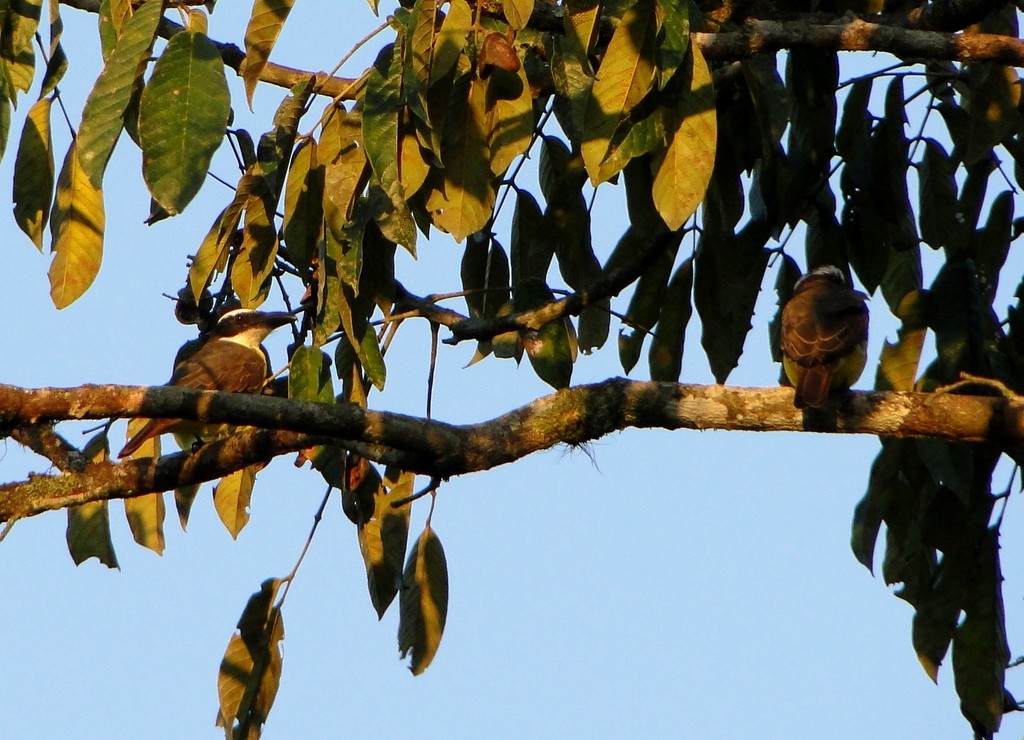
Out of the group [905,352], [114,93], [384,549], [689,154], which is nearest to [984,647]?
[905,352]

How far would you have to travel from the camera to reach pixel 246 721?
4.67m

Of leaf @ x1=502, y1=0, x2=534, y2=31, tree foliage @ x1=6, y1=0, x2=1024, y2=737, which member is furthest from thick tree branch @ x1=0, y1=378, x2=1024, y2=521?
leaf @ x1=502, y1=0, x2=534, y2=31

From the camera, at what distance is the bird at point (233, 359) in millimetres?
7148

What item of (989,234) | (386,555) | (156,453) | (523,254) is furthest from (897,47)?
(156,453)

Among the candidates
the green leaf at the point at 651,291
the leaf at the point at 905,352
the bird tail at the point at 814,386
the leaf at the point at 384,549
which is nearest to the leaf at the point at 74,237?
the leaf at the point at 384,549

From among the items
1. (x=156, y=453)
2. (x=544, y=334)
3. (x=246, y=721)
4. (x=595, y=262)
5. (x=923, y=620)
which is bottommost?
(x=246, y=721)

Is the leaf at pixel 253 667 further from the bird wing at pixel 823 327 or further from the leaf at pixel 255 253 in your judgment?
the bird wing at pixel 823 327

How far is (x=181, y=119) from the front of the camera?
2.92 m

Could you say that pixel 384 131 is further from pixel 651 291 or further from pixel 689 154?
pixel 651 291

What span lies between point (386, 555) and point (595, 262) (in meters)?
1.48

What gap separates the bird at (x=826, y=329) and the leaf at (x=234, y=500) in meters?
2.22

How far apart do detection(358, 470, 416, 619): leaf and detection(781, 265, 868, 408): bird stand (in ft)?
5.73

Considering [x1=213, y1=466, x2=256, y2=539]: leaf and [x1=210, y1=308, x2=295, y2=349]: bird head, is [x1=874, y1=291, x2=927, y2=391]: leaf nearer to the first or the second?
[x1=213, y1=466, x2=256, y2=539]: leaf

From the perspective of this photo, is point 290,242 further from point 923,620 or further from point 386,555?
point 923,620
